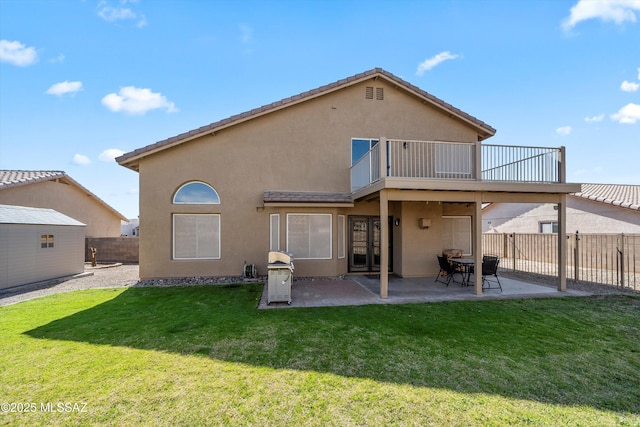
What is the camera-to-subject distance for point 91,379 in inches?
144

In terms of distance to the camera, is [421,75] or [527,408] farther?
[421,75]

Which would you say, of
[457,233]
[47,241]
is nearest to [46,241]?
[47,241]

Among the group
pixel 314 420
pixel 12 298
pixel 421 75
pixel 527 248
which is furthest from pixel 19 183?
pixel 527 248

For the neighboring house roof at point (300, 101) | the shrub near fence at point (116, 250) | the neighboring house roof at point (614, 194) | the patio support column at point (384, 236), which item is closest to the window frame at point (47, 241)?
the neighboring house roof at point (300, 101)

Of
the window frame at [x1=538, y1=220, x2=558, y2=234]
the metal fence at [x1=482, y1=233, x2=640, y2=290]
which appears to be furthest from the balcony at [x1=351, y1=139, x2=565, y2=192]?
the window frame at [x1=538, y1=220, x2=558, y2=234]

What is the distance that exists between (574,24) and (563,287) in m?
9.01

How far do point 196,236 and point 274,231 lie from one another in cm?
288

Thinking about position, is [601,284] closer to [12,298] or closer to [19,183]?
[12,298]

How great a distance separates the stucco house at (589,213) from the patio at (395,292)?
6.09 m

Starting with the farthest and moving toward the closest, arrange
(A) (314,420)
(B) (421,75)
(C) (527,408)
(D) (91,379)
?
(B) (421,75), (D) (91,379), (C) (527,408), (A) (314,420)

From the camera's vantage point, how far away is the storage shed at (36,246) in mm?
9203

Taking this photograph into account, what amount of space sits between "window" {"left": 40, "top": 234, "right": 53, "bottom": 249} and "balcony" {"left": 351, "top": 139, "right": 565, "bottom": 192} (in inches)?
464

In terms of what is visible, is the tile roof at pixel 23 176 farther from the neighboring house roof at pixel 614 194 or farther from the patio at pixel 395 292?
the neighboring house roof at pixel 614 194

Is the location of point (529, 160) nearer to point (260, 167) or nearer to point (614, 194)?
point (260, 167)
